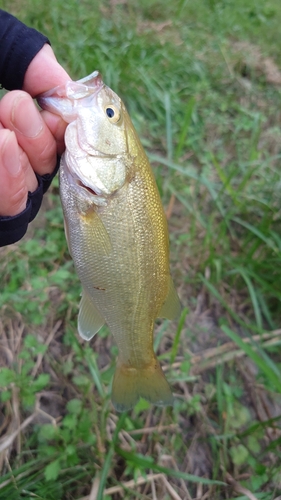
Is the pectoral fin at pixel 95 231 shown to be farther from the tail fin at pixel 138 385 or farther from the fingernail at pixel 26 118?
the tail fin at pixel 138 385

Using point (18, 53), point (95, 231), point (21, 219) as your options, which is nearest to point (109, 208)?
point (95, 231)

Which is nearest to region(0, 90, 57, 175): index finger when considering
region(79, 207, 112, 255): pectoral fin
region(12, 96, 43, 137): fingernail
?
region(12, 96, 43, 137): fingernail

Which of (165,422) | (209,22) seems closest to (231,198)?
(165,422)

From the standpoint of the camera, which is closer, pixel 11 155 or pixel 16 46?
pixel 11 155

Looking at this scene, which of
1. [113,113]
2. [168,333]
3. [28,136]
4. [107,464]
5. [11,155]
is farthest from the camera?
[168,333]

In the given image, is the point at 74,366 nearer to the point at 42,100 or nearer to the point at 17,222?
the point at 17,222

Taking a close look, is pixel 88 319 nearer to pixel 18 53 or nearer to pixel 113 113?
pixel 113 113

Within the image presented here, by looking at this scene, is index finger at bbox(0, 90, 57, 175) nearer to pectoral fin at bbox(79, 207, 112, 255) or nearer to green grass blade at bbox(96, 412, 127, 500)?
pectoral fin at bbox(79, 207, 112, 255)
